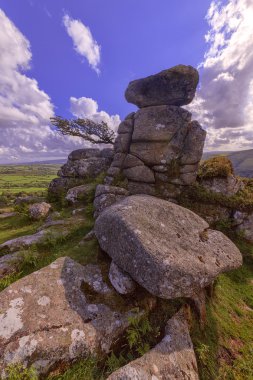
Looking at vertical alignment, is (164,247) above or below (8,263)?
above

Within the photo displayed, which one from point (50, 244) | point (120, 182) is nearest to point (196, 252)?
point (50, 244)

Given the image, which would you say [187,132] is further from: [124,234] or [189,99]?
[124,234]

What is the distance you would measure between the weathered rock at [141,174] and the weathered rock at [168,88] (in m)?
6.97

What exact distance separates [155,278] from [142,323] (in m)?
1.90

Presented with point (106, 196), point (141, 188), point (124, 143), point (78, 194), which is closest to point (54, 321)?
point (106, 196)

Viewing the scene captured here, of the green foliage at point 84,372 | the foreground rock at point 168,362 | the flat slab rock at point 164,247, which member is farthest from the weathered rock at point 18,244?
the foreground rock at point 168,362

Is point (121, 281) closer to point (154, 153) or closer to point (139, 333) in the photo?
point (139, 333)

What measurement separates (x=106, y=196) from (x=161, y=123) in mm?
8821

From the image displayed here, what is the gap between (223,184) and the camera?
16.8 m

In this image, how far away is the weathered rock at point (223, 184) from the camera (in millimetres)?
16656

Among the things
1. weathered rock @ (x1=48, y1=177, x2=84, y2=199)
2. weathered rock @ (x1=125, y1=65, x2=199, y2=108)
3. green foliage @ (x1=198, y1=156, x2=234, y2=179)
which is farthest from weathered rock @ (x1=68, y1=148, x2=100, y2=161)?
green foliage @ (x1=198, y1=156, x2=234, y2=179)

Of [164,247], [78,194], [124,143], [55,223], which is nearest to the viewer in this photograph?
[164,247]

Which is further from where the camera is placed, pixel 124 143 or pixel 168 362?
pixel 124 143

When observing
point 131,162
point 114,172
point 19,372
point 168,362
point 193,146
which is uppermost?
point 193,146
